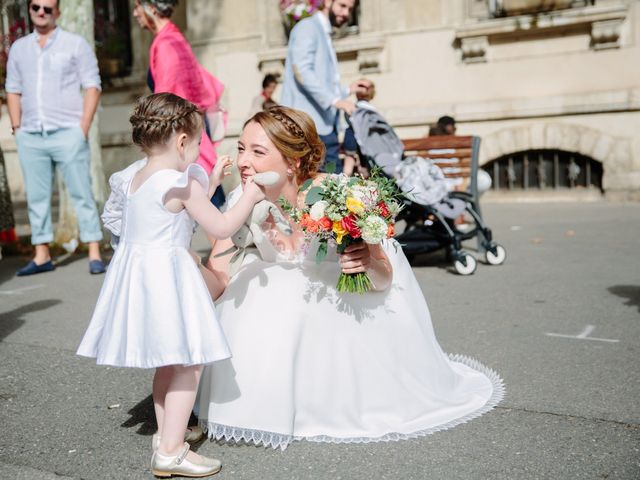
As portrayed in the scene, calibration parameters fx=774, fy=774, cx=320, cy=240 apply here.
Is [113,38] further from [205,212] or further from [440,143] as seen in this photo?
[205,212]

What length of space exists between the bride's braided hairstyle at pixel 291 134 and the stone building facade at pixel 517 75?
860 centimetres

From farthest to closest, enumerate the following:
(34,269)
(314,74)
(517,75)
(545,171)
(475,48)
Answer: (545,171)
(475,48)
(517,75)
(34,269)
(314,74)

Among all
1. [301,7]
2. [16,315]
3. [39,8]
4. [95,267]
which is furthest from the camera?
[301,7]

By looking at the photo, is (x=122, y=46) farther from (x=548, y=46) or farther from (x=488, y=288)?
(x=488, y=288)

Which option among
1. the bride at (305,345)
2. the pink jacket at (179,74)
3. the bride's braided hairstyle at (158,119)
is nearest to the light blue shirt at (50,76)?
the pink jacket at (179,74)

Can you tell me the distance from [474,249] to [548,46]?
15.4ft

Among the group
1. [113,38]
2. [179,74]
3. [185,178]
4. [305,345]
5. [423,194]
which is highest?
[113,38]

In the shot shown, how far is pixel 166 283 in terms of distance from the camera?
257cm

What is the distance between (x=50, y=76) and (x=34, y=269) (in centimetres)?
171

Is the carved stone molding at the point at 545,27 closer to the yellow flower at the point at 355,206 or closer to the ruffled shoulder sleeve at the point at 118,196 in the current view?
the yellow flower at the point at 355,206

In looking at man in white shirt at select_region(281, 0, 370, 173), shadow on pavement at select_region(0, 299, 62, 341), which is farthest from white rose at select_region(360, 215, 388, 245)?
man in white shirt at select_region(281, 0, 370, 173)

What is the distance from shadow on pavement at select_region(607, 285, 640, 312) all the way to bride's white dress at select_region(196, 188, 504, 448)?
2.37 metres

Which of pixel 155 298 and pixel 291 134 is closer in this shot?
pixel 155 298

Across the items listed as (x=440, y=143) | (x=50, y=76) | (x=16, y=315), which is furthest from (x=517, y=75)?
(x=16, y=315)
